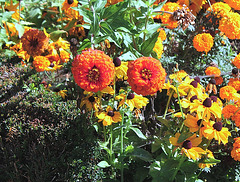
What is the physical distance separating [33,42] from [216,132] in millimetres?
1409

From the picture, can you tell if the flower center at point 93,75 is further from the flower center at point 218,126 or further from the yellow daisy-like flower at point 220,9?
the yellow daisy-like flower at point 220,9

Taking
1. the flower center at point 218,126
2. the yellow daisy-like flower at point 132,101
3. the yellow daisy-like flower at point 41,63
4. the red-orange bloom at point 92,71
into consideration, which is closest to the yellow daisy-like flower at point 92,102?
the yellow daisy-like flower at point 132,101

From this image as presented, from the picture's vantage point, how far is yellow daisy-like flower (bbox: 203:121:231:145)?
56.3 inches

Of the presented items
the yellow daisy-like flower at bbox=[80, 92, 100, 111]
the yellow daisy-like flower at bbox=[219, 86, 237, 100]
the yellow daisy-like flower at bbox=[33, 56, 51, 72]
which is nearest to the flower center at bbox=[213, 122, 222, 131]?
the yellow daisy-like flower at bbox=[219, 86, 237, 100]

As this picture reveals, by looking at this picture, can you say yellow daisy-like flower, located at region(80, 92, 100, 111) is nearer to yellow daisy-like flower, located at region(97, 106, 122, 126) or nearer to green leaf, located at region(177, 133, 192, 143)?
yellow daisy-like flower, located at region(97, 106, 122, 126)

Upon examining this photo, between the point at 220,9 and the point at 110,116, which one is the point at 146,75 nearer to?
the point at 110,116

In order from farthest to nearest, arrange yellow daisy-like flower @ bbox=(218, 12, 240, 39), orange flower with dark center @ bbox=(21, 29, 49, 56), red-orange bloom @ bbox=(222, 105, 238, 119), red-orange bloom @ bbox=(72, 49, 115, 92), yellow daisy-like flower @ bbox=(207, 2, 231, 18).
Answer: yellow daisy-like flower @ bbox=(207, 2, 231, 18) → yellow daisy-like flower @ bbox=(218, 12, 240, 39) → orange flower with dark center @ bbox=(21, 29, 49, 56) → red-orange bloom @ bbox=(222, 105, 238, 119) → red-orange bloom @ bbox=(72, 49, 115, 92)

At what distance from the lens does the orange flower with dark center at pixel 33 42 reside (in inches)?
83.7

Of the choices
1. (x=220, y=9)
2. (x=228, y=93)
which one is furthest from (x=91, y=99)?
(x=220, y=9)

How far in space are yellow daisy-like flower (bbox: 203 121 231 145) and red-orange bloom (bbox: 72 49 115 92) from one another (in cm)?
55

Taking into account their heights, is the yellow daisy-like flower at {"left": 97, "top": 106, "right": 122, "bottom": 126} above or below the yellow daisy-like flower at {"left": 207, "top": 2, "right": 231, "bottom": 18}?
below

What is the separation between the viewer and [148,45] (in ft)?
5.94

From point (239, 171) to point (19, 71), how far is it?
179cm

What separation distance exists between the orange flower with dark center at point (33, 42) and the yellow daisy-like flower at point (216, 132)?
51.1 inches
